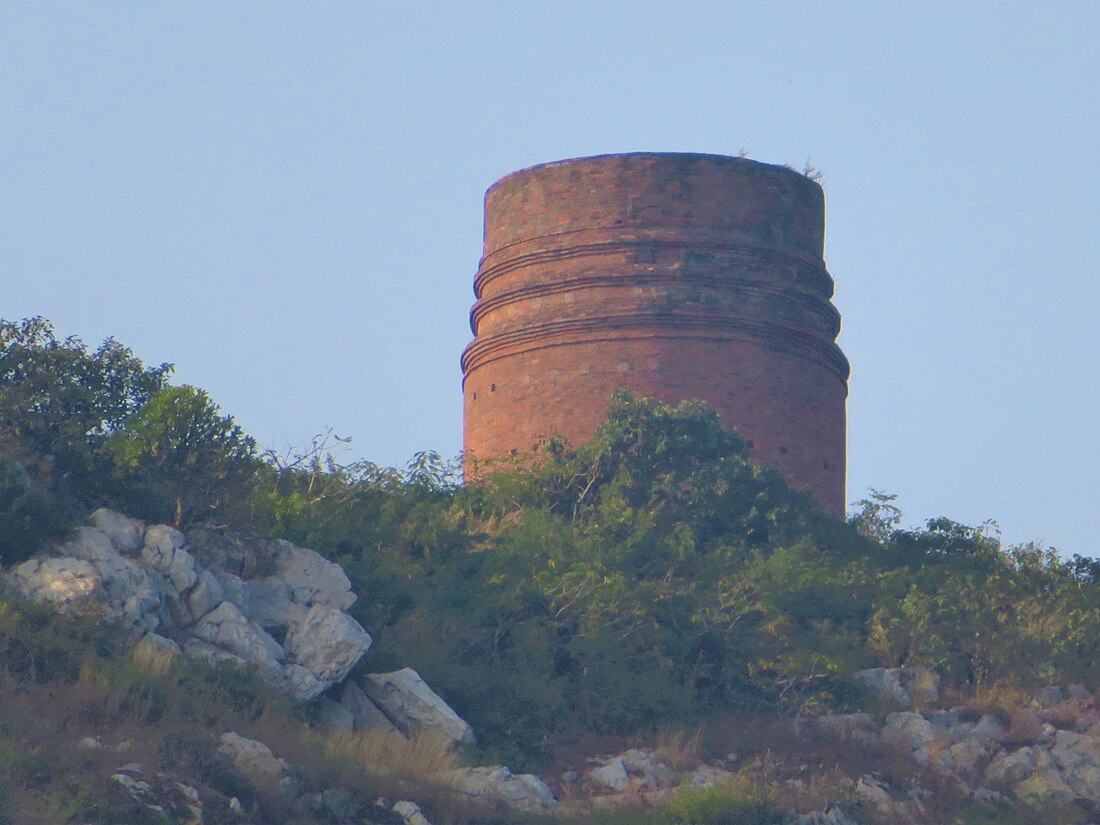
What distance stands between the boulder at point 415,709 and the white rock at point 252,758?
1915 millimetres

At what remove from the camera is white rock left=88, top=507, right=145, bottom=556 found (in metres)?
16.0

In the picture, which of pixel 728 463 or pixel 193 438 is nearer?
pixel 193 438

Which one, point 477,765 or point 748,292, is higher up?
point 748,292

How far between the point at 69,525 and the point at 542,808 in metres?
4.60

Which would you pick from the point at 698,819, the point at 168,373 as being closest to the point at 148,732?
the point at 698,819

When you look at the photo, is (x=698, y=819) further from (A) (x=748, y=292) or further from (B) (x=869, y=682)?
(A) (x=748, y=292)

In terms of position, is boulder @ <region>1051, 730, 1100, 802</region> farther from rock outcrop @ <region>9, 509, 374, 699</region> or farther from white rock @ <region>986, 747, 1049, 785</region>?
rock outcrop @ <region>9, 509, 374, 699</region>

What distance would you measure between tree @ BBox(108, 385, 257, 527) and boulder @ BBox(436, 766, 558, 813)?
3.88 metres

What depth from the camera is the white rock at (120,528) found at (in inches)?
628

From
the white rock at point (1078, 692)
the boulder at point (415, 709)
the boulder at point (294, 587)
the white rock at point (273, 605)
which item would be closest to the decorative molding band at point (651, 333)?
the boulder at point (294, 587)

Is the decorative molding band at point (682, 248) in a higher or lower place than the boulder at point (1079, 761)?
higher

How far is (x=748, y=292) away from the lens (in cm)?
2280

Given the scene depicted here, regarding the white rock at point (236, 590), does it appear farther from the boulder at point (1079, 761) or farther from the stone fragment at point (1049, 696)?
the stone fragment at point (1049, 696)

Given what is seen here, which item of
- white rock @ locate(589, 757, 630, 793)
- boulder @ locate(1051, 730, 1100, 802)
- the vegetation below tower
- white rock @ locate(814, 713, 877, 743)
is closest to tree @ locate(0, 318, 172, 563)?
the vegetation below tower
